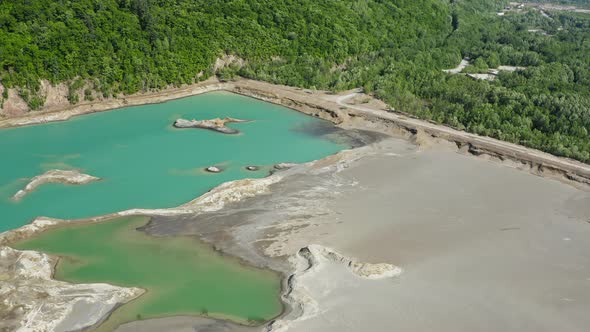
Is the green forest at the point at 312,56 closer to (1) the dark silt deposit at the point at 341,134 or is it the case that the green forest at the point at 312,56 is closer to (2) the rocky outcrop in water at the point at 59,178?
(1) the dark silt deposit at the point at 341,134

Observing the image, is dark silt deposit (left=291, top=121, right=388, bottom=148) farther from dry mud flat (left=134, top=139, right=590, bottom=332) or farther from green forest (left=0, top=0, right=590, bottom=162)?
green forest (left=0, top=0, right=590, bottom=162)

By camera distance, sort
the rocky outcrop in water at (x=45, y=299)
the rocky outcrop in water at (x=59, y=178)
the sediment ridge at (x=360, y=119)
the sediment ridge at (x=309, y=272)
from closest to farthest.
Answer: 1. the rocky outcrop in water at (x=45, y=299)
2. the sediment ridge at (x=309, y=272)
3. the rocky outcrop in water at (x=59, y=178)
4. the sediment ridge at (x=360, y=119)

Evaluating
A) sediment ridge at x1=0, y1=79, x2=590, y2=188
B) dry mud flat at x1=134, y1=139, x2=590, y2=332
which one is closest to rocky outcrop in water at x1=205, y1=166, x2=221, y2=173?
dry mud flat at x1=134, y1=139, x2=590, y2=332

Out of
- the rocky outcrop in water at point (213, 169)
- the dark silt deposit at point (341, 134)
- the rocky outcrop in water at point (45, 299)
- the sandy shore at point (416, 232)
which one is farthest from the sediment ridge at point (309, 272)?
the dark silt deposit at point (341, 134)

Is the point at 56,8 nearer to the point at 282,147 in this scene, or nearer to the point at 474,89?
the point at 282,147

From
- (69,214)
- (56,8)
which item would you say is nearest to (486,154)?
(69,214)

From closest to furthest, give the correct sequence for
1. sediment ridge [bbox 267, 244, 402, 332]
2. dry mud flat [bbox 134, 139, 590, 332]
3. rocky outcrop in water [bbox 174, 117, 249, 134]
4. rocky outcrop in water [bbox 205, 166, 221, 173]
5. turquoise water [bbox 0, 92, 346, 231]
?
1. sediment ridge [bbox 267, 244, 402, 332]
2. dry mud flat [bbox 134, 139, 590, 332]
3. turquoise water [bbox 0, 92, 346, 231]
4. rocky outcrop in water [bbox 205, 166, 221, 173]
5. rocky outcrop in water [bbox 174, 117, 249, 134]
